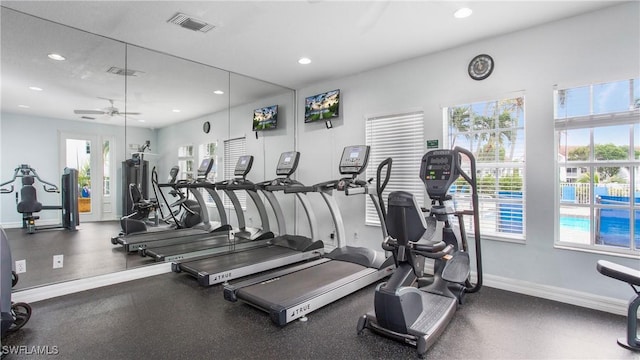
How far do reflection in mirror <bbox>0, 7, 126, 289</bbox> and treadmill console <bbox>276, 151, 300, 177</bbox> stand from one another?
2.26 metres

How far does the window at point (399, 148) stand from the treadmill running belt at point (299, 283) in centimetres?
127

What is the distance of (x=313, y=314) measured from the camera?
3021mm

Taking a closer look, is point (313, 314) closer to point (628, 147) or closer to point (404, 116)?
point (404, 116)

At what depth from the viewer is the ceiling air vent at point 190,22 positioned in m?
3.32

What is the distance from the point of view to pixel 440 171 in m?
3.09

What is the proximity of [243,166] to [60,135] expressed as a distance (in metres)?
2.45

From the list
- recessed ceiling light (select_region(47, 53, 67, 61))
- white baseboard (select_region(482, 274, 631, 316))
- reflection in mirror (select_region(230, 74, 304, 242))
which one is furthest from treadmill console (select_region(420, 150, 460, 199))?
recessed ceiling light (select_region(47, 53, 67, 61))

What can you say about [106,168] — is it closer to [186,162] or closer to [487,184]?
[186,162]

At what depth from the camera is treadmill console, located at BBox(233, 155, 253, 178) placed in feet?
17.4

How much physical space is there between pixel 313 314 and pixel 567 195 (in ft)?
9.87

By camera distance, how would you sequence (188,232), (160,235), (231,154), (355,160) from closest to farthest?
1. (355,160)
2. (160,235)
3. (188,232)
4. (231,154)

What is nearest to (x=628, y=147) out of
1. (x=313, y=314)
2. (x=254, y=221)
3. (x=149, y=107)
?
(x=313, y=314)

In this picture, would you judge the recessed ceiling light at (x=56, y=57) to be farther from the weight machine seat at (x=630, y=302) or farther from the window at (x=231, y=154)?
the weight machine seat at (x=630, y=302)

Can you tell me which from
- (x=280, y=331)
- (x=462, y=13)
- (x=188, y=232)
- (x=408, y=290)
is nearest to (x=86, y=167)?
(x=188, y=232)
